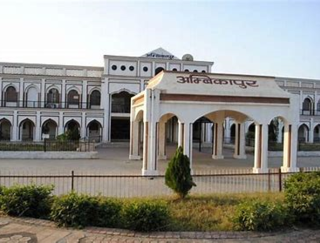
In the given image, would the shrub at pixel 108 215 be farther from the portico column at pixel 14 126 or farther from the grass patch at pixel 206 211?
the portico column at pixel 14 126

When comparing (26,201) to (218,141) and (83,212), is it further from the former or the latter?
(218,141)

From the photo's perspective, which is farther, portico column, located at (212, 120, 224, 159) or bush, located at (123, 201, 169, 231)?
portico column, located at (212, 120, 224, 159)

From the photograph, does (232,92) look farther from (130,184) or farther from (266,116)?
(130,184)

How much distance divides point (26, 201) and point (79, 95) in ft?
101

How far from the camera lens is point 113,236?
20.9ft

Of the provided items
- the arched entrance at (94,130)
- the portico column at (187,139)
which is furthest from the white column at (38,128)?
the portico column at (187,139)

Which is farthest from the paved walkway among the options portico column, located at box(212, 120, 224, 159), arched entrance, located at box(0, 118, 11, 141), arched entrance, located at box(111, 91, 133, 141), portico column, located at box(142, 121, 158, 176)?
arched entrance, located at box(0, 118, 11, 141)

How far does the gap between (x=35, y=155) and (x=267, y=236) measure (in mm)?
17634

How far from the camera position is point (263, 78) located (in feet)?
53.6

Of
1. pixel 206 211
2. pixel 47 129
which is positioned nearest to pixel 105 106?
pixel 47 129

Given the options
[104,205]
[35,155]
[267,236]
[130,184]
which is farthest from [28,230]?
[35,155]

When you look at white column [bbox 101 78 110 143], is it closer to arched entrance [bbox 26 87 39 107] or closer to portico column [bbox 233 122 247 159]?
arched entrance [bbox 26 87 39 107]

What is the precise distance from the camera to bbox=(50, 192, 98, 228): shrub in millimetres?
6816

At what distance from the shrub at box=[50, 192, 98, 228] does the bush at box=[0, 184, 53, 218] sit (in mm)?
594
